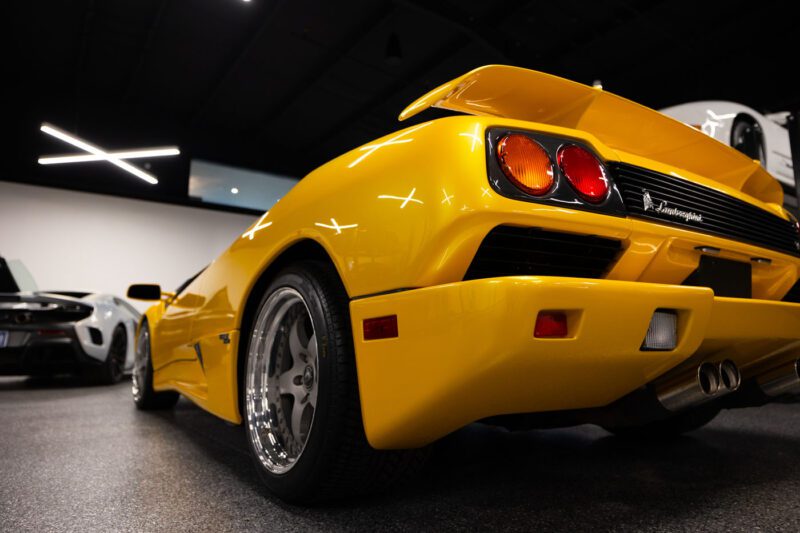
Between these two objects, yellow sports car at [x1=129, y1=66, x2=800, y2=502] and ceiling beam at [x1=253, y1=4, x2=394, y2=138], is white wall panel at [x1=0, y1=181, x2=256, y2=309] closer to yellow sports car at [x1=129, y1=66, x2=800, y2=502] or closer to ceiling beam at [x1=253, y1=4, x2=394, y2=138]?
ceiling beam at [x1=253, y1=4, x2=394, y2=138]

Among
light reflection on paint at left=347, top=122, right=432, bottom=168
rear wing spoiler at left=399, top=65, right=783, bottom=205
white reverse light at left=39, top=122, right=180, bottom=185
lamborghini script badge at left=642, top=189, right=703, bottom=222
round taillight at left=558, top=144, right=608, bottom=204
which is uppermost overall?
white reverse light at left=39, top=122, right=180, bottom=185

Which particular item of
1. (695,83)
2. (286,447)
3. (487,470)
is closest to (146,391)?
(286,447)

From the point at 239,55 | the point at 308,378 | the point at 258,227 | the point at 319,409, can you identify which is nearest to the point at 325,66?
the point at 239,55

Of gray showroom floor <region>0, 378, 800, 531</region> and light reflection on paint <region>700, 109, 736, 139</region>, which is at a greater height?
light reflection on paint <region>700, 109, 736, 139</region>

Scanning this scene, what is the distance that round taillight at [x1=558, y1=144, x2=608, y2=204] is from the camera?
1.05 m

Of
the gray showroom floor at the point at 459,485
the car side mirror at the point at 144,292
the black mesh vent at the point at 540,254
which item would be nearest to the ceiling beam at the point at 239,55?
the car side mirror at the point at 144,292

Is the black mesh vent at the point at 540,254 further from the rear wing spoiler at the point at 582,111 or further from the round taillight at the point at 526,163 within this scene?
the rear wing spoiler at the point at 582,111

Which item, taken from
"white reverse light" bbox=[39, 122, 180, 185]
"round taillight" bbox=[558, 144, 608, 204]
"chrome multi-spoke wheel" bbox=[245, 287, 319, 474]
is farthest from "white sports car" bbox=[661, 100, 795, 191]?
"white reverse light" bbox=[39, 122, 180, 185]

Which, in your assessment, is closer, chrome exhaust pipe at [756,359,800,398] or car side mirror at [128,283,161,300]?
chrome exhaust pipe at [756,359,800,398]

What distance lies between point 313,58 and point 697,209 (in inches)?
292

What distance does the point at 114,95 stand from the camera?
28.5ft

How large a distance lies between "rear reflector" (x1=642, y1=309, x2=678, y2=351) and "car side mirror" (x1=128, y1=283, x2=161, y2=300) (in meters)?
2.97

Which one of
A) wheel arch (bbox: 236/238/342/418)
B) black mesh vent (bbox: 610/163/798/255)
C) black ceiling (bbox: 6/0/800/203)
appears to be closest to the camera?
black mesh vent (bbox: 610/163/798/255)

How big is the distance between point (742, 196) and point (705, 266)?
38 centimetres
